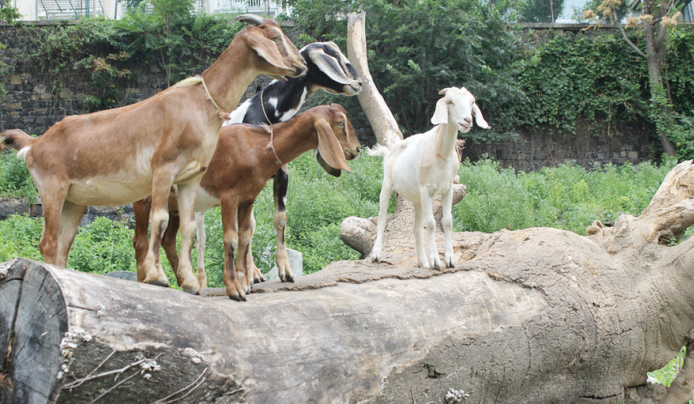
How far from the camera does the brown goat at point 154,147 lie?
2.70m

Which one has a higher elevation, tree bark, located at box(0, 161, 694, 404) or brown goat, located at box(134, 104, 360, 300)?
brown goat, located at box(134, 104, 360, 300)

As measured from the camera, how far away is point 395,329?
10.1 ft

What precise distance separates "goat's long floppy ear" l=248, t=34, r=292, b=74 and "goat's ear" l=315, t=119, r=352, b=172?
37cm

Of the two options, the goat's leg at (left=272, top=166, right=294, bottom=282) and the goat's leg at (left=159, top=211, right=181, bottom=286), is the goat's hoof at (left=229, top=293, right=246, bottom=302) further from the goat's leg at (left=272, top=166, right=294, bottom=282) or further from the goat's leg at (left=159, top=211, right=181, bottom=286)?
the goat's leg at (left=159, top=211, right=181, bottom=286)

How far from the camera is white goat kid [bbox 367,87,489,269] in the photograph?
403 cm

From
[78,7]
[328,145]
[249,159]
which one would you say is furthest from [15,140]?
[78,7]

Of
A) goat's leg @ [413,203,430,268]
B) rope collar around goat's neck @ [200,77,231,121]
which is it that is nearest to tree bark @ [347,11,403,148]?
goat's leg @ [413,203,430,268]

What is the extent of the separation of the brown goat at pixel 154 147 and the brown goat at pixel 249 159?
24 cm

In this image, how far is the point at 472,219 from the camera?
8812mm

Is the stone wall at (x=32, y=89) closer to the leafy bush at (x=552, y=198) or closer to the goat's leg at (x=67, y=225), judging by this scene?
the leafy bush at (x=552, y=198)

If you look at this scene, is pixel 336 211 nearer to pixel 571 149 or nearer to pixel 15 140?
pixel 15 140

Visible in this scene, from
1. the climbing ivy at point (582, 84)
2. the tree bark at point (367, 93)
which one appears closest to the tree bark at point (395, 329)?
the tree bark at point (367, 93)

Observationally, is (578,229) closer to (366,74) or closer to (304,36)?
(366,74)

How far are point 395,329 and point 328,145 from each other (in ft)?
3.39
